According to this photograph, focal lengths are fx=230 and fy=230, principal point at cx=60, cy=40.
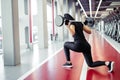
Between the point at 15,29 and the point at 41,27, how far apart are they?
14.5 feet

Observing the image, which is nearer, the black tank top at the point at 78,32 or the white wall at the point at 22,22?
the black tank top at the point at 78,32

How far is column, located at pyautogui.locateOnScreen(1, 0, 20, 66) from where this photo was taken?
6.27m

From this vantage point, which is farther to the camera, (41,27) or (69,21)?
(41,27)

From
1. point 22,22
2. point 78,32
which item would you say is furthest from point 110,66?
point 22,22

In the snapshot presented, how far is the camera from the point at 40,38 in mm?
10812

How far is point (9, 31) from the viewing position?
630 centimetres

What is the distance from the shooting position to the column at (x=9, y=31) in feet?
20.6

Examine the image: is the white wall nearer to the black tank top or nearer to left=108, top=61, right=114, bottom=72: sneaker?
the black tank top

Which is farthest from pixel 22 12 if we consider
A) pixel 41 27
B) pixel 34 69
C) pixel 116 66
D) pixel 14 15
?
Answer: pixel 116 66

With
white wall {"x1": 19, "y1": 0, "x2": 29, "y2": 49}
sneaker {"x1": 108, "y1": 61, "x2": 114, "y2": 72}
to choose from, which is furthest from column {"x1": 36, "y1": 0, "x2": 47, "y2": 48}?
sneaker {"x1": 108, "y1": 61, "x2": 114, "y2": 72}

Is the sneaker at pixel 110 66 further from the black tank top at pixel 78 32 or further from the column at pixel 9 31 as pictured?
the column at pixel 9 31

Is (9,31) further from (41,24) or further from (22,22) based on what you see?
(41,24)

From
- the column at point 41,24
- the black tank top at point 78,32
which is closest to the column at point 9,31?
the black tank top at point 78,32

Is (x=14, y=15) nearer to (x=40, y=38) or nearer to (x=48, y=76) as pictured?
(x=48, y=76)
